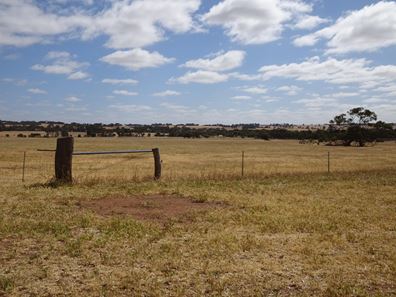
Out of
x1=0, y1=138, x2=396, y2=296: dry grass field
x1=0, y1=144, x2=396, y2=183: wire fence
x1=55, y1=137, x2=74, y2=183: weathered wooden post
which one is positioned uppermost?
x1=55, y1=137, x2=74, y2=183: weathered wooden post

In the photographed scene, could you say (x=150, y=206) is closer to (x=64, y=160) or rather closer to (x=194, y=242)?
(x=194, y=242)

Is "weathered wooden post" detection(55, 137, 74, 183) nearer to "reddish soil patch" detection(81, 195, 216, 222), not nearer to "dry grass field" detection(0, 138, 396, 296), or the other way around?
"dry grass field" detection(0, 138, 396, 296)

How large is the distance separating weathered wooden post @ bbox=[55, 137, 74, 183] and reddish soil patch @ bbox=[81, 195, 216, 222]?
325cm

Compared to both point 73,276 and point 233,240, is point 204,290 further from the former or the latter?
point 233,240

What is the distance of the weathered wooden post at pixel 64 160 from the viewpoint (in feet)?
50.8

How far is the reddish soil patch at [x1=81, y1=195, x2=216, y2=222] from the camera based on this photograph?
35.1 feet

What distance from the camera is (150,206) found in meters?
11.9

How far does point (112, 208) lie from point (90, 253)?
13.4ft

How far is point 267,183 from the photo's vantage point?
56.0 feet

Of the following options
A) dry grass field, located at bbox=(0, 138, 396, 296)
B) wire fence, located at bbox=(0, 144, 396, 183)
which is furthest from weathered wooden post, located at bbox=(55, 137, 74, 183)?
wire fence, located at bbox=(0, 144, 396, 183)

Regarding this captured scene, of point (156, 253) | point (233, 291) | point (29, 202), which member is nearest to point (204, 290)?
point (233, 291)

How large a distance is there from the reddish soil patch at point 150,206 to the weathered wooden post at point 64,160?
3.25m

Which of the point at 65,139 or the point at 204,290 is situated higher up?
the point at 65,139

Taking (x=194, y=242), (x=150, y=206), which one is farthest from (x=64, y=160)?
(x=194, y=242)
